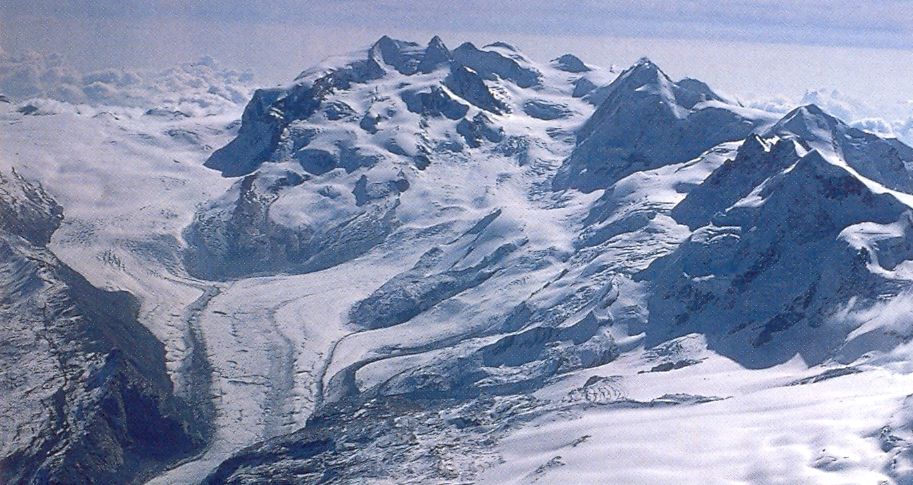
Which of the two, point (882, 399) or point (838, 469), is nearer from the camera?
Answer: point (838, 469)

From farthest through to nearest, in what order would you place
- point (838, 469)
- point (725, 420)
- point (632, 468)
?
point (725, 420)
point (632, 468)
point (838, 469)

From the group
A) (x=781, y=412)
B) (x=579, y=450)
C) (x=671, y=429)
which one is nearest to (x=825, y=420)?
(x=781, y=412)

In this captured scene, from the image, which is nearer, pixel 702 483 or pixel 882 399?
pixel 702 483

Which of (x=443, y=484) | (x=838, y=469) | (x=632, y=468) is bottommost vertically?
(x=443, y=484)

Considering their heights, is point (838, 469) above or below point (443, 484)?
above

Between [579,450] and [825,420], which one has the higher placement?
[825,420]

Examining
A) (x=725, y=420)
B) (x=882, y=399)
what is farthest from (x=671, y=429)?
(x=882, y=399)

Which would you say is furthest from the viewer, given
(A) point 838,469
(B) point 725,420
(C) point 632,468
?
(B) point 725,420

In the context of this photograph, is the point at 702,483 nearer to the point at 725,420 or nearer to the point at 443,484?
the point at 725,420

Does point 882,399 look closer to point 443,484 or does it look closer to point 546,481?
point 546,481
